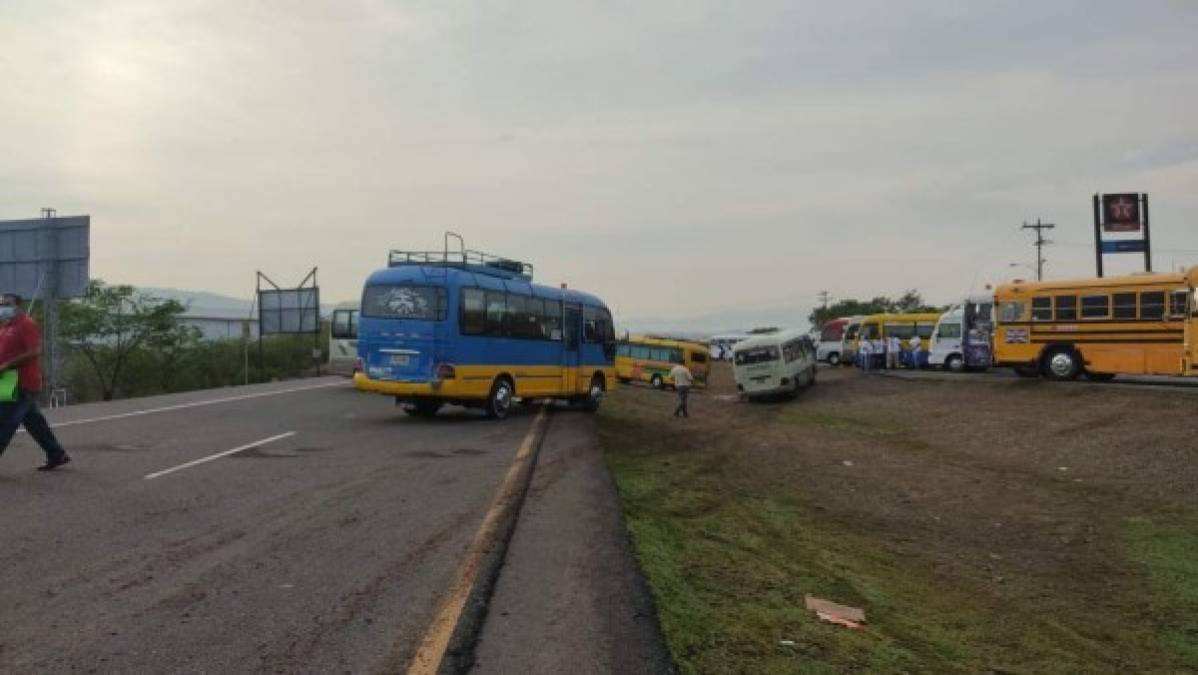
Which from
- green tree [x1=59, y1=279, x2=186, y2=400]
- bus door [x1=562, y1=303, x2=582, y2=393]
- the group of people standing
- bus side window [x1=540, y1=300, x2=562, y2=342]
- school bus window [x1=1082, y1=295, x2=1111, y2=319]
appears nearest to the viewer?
bus side window [x1=540, y1=300, x2=562, y2=342]

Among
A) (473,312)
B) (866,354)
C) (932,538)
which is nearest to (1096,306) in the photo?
(866,354)

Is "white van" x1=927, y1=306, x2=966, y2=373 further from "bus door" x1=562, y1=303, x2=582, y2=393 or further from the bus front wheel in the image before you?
"bus door" x1=562, y1=303, x2=582, y2=393

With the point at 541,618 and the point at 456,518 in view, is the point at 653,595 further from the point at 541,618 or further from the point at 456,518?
the point at 456,518

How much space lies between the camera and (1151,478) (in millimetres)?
16062

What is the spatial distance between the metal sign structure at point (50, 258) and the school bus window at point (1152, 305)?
30348 millimetres

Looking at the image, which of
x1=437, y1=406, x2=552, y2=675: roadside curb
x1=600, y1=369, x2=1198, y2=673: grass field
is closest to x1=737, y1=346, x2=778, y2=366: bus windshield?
x1=600, y1=369, x2=1198, y2=673: grass field

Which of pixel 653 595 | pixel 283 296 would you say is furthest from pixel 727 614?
pixel 283 296

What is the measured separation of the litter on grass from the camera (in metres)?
6.37

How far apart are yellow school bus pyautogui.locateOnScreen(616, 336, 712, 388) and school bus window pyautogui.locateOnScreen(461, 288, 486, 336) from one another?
92.2 feet

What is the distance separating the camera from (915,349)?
45.8 metres

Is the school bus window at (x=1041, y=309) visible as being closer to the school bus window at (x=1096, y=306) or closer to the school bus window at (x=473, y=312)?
the school bus window at (x=1096, y=306)

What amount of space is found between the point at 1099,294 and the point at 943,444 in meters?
9.26

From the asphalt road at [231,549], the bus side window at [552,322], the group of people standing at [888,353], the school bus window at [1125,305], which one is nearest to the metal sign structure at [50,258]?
the bus side window at [552,322]

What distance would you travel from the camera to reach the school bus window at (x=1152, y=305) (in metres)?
25.8
